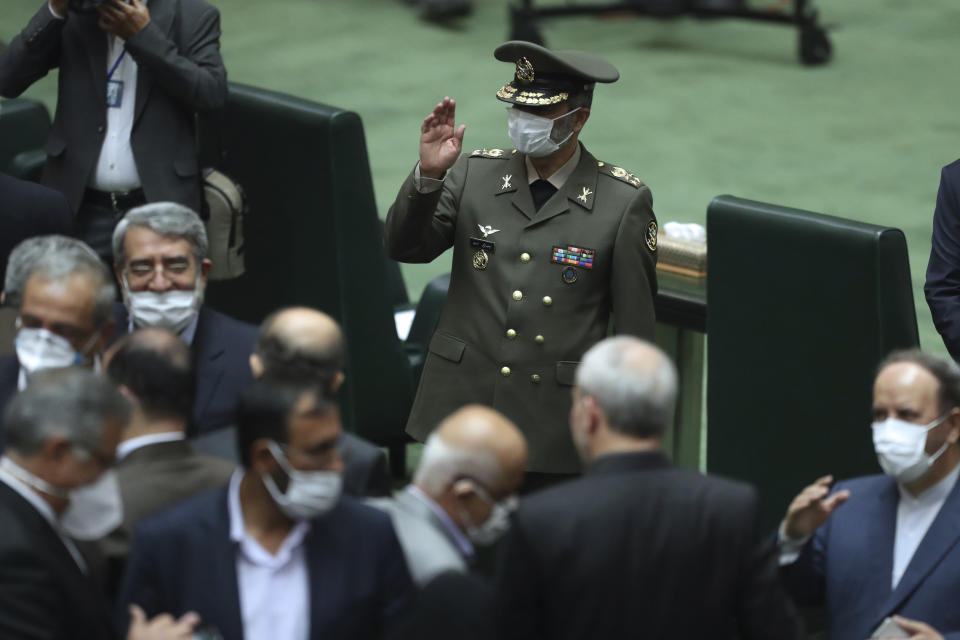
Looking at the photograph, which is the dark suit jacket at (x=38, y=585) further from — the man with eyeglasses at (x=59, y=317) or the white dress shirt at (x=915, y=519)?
the white dress shirt at (x=915, y=519)

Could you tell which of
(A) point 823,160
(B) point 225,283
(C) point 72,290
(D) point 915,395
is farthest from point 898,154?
(C) point 72,290

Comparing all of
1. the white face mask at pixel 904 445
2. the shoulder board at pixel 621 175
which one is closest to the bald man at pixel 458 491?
the white face mask at pixel 904 445

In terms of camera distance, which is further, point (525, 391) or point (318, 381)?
point (525, 391)

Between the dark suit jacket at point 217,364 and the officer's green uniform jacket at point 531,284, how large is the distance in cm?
45

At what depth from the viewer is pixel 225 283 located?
5738mm

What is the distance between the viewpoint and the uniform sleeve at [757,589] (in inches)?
106

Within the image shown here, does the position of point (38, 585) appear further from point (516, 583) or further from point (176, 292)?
point (176, 292)

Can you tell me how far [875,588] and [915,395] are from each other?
42 centimetres

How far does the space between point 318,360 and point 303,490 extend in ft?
1.81

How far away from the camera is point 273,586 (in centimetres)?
279

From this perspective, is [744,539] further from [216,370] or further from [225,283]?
[225,283]

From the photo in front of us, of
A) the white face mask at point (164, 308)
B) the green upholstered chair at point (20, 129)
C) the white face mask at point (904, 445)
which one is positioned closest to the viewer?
the white face mask at point (904, 445)

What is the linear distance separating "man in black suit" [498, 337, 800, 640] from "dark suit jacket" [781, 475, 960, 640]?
73 centimetres

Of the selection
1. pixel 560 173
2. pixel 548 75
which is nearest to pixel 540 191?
pixel 560 173
